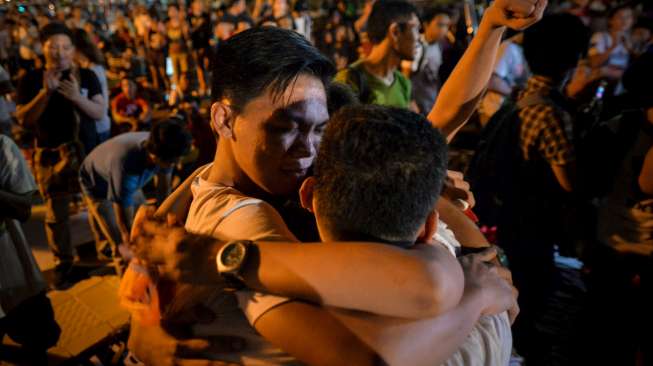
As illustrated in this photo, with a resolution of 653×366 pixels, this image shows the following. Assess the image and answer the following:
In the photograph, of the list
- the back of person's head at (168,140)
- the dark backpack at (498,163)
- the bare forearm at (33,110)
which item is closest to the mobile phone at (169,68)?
the bare forearm at (33,110)

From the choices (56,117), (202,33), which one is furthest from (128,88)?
(202,33)

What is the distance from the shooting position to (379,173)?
0.96m

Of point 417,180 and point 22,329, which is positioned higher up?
point 417,180

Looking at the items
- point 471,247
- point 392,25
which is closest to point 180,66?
point 392,25

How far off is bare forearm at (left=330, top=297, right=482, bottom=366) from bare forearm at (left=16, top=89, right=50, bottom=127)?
4114 millimetres

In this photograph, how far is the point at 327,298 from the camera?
95cm

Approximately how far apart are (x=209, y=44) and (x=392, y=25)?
8144 mm

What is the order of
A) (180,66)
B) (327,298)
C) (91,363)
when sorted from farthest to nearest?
(180,66) < (91,363) < (327,298)

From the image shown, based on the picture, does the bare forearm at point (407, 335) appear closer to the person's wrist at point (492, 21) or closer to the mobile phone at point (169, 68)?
the person's wrist at point (492, 21)

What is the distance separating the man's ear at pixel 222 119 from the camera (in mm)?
1431

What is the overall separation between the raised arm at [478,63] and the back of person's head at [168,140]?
2377 mm

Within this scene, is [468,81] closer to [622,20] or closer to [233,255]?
[233,255]

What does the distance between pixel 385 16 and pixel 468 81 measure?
2227 millimetres

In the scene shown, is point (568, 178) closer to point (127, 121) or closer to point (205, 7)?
point (127, 121)
